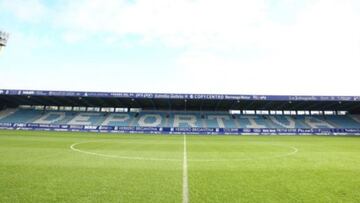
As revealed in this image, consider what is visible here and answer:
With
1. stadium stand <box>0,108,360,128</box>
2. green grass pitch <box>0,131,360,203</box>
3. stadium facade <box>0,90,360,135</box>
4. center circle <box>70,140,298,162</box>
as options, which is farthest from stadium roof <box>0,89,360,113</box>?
green grass pitch <box>0,131,360,203</box>

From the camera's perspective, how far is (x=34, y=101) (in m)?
42.8

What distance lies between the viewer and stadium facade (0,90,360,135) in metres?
36.2

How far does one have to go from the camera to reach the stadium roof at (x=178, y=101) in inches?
1442

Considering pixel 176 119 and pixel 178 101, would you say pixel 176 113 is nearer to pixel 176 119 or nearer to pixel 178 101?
pixel 176 119

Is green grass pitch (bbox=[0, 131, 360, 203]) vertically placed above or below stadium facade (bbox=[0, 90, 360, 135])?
below

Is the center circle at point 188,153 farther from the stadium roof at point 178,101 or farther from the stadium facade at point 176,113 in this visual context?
the stadium roof at point 178,101

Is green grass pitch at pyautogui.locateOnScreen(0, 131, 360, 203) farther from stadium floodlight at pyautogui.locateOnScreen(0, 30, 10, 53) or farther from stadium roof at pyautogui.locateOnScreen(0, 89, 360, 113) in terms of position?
stadium floodlight at pyautogui.locateOnScreen(0, 30, 10, 53)

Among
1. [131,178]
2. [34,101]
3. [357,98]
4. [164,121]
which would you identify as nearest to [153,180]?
[131,178]

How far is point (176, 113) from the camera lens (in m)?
45.8

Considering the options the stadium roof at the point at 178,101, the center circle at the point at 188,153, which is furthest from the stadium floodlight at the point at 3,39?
the center circle at the point at 188,153

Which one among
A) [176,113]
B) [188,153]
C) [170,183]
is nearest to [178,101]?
[176,113]

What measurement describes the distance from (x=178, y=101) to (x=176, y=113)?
5949 mm

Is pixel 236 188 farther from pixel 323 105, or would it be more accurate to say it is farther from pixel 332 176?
pixel 323 105

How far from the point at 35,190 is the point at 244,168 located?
6543mm
